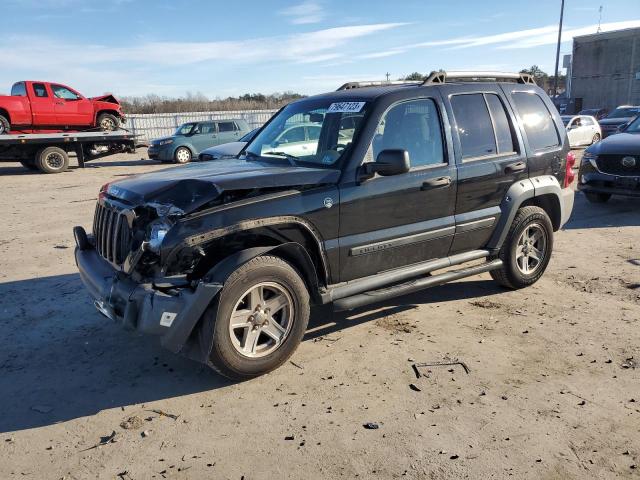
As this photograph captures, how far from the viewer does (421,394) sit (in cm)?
360

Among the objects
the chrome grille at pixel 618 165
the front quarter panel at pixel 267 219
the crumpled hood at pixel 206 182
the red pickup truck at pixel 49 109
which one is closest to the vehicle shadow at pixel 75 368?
the front quarter panel at pixel 267 219

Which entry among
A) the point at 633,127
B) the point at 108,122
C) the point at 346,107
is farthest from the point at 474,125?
the point at 108,122

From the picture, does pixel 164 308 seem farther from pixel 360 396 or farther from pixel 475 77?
pixel 475 77

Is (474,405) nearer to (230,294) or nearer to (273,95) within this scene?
(230,294)

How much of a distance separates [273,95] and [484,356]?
261ft

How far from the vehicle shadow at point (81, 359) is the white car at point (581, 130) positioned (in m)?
17.2

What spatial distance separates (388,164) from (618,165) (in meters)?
7.12

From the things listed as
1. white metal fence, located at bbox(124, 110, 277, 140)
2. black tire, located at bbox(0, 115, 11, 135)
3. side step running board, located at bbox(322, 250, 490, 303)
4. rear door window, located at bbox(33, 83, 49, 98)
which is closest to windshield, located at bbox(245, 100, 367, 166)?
side step running board, located at bbox(322, 250, 490, 303)

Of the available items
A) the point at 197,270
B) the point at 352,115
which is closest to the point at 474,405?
the point at 197,270

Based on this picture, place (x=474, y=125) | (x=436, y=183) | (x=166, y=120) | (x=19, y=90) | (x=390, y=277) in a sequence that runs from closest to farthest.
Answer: (x=390, y=277)
(x=436, y=183)
(x=474, y=125)
(x=19, y=90)
(x=166, y=120)

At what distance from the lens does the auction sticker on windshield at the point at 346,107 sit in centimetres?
439

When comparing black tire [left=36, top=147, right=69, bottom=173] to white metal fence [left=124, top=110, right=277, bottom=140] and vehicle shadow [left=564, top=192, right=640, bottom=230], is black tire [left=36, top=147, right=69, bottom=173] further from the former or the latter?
white metal fence [left=124, top=110, right=277, bottom=140]

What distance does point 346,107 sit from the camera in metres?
4.48

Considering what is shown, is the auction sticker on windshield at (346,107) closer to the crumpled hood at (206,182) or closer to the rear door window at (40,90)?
the crumpled hood at (206,182)
